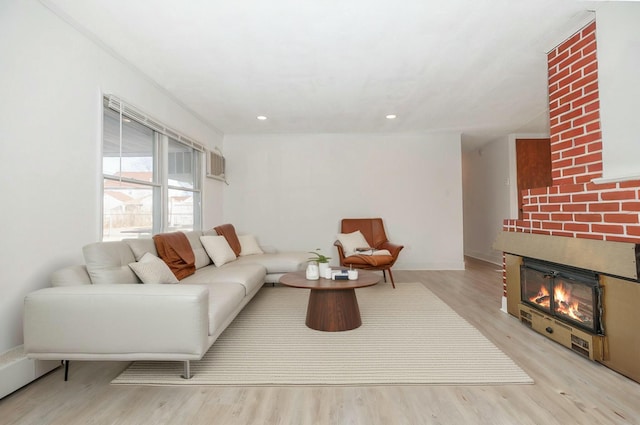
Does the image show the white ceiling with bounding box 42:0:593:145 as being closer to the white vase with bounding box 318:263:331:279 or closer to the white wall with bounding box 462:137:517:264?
the white wall with bounding box 462:137:517:264

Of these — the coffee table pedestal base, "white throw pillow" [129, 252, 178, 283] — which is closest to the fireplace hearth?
the coffee table pedestal base

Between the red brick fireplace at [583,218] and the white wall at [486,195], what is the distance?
3307 mm

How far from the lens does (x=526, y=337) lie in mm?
2561

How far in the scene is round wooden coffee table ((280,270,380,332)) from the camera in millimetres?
2719

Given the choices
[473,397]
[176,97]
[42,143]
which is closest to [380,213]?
[176,97]

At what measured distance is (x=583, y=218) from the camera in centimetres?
227

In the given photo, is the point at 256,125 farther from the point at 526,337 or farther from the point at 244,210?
the point at 526,337

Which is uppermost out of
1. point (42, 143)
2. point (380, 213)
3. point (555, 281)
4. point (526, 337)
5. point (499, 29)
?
point (499, 29)

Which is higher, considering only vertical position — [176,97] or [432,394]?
[176,97]

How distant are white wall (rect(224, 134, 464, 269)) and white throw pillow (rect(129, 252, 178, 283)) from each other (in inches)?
119

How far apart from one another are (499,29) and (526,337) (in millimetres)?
2502

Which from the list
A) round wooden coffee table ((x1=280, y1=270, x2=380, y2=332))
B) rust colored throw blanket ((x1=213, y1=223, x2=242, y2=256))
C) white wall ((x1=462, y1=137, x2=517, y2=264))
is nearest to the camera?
round wooden coffee table ((x1=280, y1=270, x2=380, y2=332))

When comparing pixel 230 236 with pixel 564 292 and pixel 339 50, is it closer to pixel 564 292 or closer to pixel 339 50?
pixel 339 50

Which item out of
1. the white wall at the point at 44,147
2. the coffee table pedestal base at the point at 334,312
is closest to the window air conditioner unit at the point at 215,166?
the white wall at the point at 44,147
